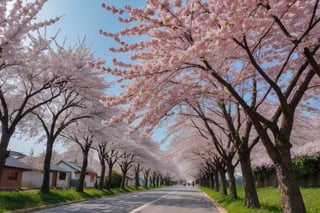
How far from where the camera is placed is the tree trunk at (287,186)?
7375 millimetres

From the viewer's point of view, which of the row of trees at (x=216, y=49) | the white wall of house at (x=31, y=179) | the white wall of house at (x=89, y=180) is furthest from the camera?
the white wall of house at (x=89, y=180)

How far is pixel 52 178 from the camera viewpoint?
5112 centimetres

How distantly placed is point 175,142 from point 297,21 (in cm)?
2138

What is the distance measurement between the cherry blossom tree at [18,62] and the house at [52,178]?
2756 cm

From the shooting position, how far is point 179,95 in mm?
9141

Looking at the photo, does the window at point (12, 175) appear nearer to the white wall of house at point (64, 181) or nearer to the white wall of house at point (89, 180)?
the white wall of house at point (64, 181)

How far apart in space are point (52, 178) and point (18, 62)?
41.8 m

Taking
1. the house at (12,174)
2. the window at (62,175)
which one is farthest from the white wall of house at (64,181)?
the house at (12,174)

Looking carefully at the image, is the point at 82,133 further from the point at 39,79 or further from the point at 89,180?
the point at 89,180

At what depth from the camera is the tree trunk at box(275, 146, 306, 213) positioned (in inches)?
290

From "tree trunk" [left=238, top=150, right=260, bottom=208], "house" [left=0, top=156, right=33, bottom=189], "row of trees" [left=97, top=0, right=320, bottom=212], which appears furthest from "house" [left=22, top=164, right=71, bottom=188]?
"row of trees" [left=97, top=0, right=320, bottom=212]

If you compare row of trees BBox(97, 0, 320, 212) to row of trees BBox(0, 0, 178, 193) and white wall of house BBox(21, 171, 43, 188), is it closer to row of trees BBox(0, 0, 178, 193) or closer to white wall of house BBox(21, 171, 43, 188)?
row of trees BBox(0, 0, 178, 193)

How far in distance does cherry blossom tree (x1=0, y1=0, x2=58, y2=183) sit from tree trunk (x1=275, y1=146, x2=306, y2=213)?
856 centimetres

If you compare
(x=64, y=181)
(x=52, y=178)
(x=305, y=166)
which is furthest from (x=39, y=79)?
(x=64, y=181)
